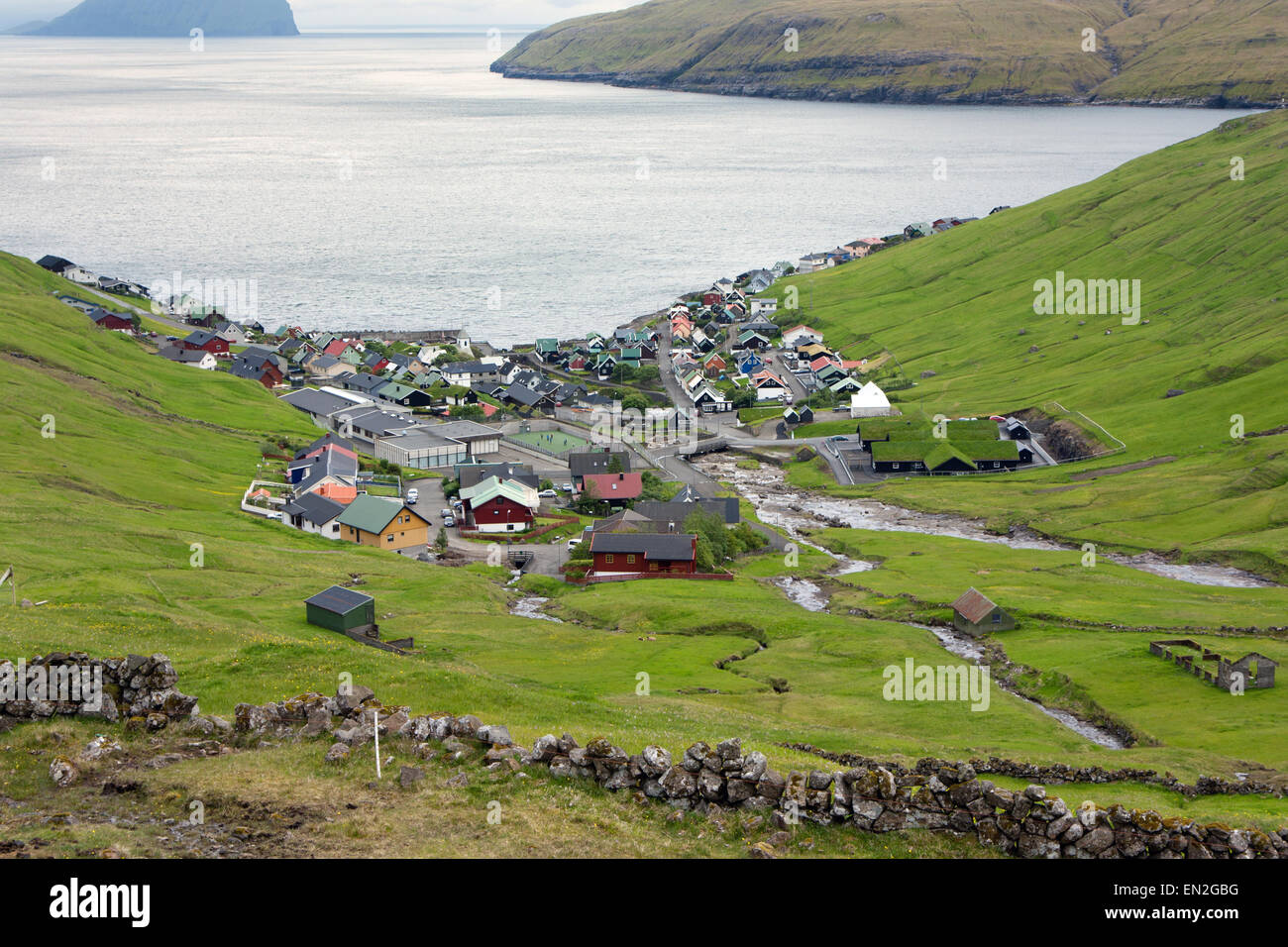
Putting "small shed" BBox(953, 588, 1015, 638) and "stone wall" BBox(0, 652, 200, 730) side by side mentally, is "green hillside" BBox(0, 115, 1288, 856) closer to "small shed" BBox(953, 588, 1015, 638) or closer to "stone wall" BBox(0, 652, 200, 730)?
"stone wall" BBox(0, 652, 200, 730)

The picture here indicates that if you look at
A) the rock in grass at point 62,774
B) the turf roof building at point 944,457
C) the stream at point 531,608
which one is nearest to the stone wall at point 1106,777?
the rock in grass at point 62,774

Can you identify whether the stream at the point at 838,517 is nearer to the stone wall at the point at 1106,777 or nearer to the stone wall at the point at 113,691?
the stone wall at the point at 1106,777

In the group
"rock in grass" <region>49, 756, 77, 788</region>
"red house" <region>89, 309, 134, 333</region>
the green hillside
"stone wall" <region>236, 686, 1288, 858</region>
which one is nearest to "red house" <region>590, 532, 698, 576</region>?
the green hillside

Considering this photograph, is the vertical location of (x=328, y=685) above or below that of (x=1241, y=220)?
below

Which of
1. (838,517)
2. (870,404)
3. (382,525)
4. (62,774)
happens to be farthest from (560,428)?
(62,774)

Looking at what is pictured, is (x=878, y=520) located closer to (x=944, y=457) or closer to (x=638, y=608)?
(x=944, y=457)

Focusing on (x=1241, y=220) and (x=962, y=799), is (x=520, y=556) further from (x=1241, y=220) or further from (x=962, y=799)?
(x=1241, y=220)

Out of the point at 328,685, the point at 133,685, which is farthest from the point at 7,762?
the point at 328,685
